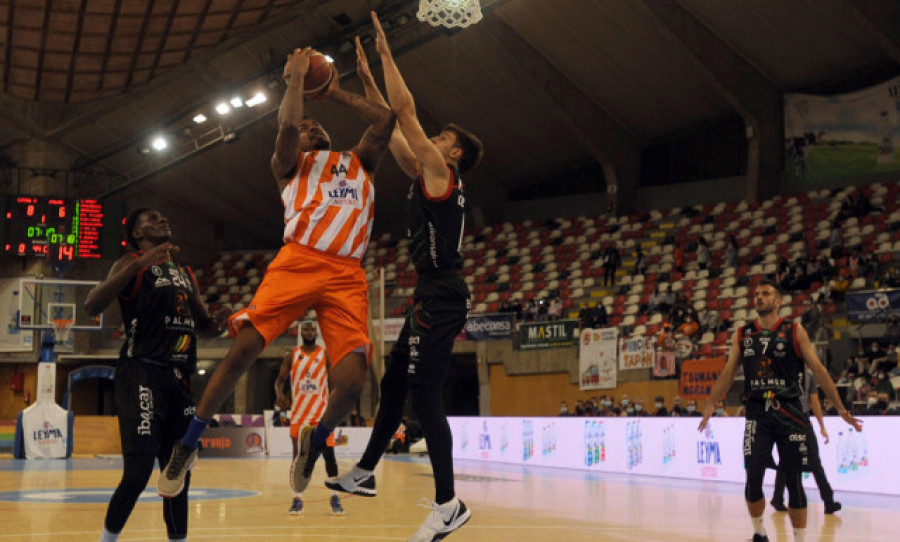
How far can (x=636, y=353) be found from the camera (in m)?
25.4

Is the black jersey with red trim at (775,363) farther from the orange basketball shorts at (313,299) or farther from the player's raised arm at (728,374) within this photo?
the orange basketball shorts at (313,299)

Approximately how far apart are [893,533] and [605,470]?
9771 millimetres

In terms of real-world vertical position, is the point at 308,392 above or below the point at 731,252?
below

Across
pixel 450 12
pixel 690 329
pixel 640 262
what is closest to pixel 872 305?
pixel 690 329

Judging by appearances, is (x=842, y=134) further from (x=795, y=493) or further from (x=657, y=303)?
(x=795, y=493)

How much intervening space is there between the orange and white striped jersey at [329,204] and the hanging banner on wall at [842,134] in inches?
1014

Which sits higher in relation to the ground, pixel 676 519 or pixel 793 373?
pixel 793 373

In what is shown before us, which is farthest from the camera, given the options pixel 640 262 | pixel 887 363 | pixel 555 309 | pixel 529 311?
pixel 640 262

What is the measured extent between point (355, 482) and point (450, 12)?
4708 mm

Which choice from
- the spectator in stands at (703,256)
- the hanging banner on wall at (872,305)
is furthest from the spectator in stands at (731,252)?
the hanging banner on wall at (872,305)

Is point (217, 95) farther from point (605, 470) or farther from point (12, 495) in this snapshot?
point (12, 495)

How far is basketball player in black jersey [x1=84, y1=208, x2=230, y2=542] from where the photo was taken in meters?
6.23

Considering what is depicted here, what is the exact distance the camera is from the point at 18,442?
23.2 metres

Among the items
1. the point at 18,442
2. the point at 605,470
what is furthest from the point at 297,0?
the point at 605,470
